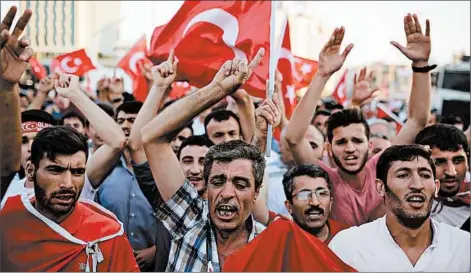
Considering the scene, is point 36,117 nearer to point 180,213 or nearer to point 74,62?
point 180,213

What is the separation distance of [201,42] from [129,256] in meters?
2.18

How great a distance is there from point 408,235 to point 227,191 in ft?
2.98

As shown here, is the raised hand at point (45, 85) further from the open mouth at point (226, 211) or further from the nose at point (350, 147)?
the open mouth at point (226, 211)

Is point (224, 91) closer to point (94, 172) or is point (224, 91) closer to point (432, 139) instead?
point (94, 172)

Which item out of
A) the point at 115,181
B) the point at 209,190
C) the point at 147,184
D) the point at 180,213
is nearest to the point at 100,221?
the point at 180,213

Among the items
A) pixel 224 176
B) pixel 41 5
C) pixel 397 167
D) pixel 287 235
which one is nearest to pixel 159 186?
pixel 224 176

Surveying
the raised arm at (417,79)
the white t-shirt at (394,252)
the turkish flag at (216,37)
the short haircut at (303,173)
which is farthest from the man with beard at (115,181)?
the raised arm at (417,79)

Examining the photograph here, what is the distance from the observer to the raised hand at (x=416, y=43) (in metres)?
4.38

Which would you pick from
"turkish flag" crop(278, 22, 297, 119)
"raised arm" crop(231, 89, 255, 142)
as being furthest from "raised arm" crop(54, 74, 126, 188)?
"turkish flag" crop(278, 22, 297, 119)

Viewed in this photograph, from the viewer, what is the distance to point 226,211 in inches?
130

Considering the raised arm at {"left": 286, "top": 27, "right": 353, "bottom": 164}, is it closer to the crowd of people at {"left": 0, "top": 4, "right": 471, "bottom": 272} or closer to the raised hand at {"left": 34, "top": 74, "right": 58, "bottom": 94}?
the crowd of people at {"left": 0, "top": 4, "right": 471, "bottom": 272}

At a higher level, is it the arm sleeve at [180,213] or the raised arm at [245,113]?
the raised arm at [245,113]

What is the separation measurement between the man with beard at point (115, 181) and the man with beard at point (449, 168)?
177cm

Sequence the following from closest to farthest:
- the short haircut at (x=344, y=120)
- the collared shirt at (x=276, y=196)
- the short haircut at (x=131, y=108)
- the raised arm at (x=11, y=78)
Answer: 1. the raised arm at (x=11, y=78)
2. the short haircut at (x=344, y=120)
3. the collared shirt at (x=276, y=196)
4. the short haircut at (x=131, y=108)
